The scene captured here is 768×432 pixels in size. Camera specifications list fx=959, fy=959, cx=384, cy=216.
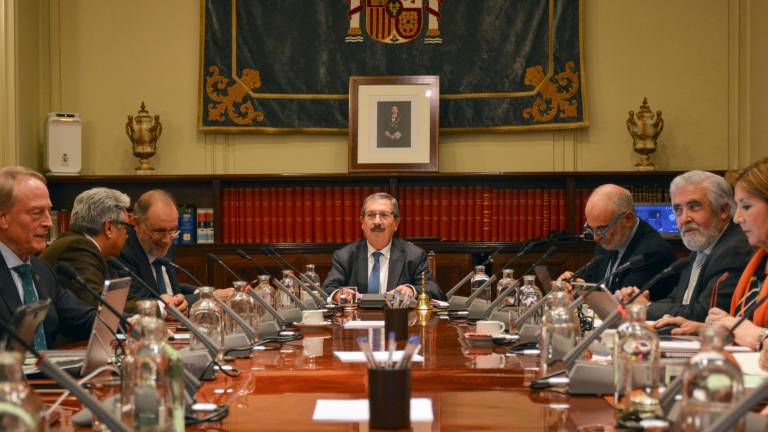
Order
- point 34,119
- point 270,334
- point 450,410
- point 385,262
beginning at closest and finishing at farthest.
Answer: point 450,410 → point 270,334 → point 385,262 → point 34,119

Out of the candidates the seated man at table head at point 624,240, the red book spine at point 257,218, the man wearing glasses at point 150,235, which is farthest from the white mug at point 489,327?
the red book spine at point 257,218

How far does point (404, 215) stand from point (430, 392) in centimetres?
460

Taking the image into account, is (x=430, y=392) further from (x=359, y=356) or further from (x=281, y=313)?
(x=281, y=313)

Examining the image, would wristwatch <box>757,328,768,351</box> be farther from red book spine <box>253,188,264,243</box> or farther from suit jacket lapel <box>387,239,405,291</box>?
red book spine <box>253,188,264,243</box>

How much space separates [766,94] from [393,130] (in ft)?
8.25

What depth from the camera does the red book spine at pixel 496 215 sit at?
6.69 meters

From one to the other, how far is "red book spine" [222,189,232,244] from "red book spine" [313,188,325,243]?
600mm

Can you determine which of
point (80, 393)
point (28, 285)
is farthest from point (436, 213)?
point (80, 393)

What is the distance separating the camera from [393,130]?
675cm

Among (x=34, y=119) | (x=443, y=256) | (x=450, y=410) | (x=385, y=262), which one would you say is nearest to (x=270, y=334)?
(x=450, y=410)

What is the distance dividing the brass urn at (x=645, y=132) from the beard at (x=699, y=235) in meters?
2.45

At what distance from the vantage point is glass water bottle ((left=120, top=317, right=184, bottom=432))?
164cm

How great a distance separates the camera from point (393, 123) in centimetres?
675

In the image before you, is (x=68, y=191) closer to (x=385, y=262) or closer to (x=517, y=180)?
(x=385, y=262)
